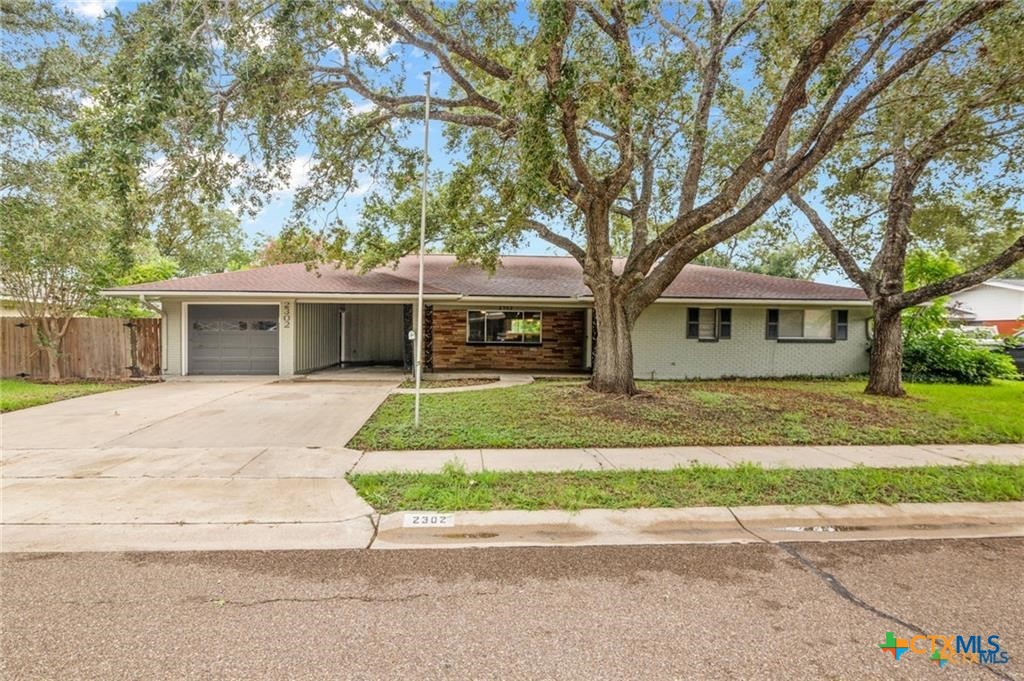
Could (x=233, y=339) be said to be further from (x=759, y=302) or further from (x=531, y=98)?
(x=759, y=302)

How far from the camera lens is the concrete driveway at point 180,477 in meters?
4.20

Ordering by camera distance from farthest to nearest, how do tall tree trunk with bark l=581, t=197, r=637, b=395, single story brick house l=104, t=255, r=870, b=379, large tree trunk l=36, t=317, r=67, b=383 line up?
single story brick house l=104, t=255, r=870, b=379 → large tree trunk l=36, t=317, r=67, b=383 → tall tree trunk with bark l=581, t=197, r=637, b=395

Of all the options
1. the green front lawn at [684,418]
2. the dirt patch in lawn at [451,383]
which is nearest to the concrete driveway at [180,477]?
the green front lawn at [684,418]

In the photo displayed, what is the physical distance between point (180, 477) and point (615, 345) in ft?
24.7

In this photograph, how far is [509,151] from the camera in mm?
8453

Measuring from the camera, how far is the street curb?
421 centimetres

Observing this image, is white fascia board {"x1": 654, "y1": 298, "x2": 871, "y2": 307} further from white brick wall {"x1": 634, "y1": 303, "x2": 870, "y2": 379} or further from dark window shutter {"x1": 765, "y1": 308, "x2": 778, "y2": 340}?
dark window shutter {"x1": 765, "y1": 308, "x2": 778, "y2": 340}

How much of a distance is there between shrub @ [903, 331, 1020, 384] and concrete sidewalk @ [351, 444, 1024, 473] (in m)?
8.74

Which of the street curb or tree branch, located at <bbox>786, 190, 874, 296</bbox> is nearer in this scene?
the street curb

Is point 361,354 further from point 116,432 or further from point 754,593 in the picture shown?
point 754,593

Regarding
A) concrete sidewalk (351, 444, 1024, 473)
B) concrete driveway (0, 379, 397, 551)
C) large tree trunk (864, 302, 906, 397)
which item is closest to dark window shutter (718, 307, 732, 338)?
large tree trunk (864, 302, 906, 397)

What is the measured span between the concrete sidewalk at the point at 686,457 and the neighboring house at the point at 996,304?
32.1m

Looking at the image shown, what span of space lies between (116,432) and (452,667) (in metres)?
7.41

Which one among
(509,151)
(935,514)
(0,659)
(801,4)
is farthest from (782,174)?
(0,659)
